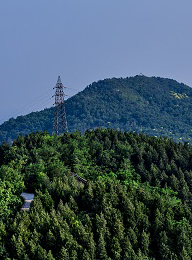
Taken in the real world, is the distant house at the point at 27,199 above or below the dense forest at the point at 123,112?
below

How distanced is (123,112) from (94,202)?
98533 mm

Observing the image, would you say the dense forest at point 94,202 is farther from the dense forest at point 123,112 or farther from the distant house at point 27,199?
the dense forest at point 123,112

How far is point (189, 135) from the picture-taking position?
120 metres

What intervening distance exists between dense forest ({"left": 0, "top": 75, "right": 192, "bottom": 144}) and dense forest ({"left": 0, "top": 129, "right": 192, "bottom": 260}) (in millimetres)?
63950

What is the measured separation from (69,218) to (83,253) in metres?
3.97

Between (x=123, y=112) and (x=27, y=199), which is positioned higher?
(x=123, y=112)

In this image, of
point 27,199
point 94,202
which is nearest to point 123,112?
point 27,199

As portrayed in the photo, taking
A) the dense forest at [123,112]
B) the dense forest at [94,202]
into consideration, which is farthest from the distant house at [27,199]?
the dense forest at [123,112]

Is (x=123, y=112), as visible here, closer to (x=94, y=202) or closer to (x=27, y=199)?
(x=27, y=199)

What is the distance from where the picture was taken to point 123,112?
134 metres

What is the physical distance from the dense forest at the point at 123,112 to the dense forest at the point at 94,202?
210 ft

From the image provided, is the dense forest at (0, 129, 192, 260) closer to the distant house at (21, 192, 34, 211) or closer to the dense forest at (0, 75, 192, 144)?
the distant house at (21, 192, 34, 211)

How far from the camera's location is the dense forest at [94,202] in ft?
102

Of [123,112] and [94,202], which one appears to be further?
[123,112]
